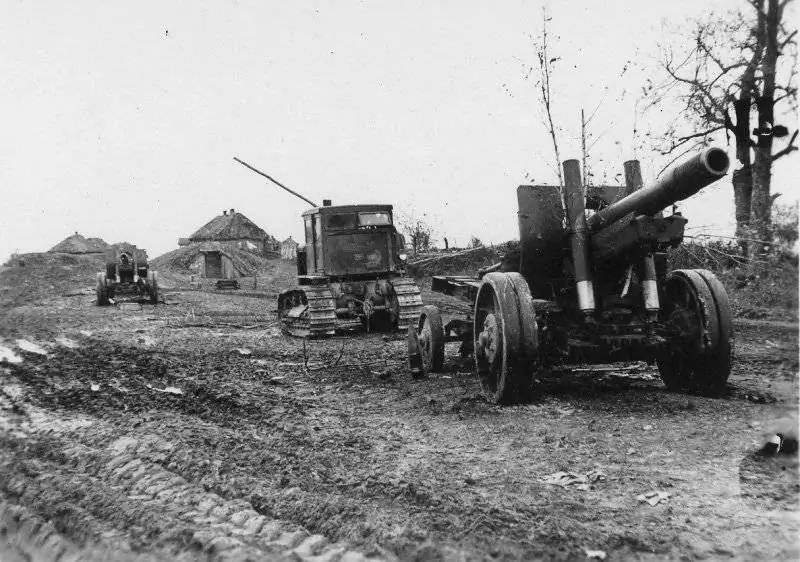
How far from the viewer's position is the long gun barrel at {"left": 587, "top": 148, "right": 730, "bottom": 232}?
15.9 ft

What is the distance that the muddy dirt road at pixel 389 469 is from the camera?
3.26 m

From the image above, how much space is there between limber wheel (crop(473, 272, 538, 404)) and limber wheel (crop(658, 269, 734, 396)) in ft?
4.70

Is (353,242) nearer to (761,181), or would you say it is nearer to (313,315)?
(313,315)

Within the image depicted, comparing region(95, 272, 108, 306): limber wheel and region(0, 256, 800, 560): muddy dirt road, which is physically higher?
region(95, 272, 108, 306): limber wheel

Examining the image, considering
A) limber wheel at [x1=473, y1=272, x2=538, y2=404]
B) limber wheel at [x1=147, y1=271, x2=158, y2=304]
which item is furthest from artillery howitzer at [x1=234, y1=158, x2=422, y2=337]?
limber wheel at [x1=147, y1=271, x2=158, y2=304]

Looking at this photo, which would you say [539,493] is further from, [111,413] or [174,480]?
[111,413]

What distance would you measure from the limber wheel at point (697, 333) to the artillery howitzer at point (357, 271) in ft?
24.0

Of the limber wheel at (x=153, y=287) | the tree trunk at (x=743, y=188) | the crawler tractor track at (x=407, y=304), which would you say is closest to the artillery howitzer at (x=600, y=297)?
the crawler tractor track at (x=407, y=304)

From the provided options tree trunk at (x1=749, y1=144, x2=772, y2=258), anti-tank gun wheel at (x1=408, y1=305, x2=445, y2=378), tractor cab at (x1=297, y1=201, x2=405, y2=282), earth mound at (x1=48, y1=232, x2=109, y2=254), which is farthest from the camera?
earth mound at (x1=48, y1=232, x2=109, y2=254)

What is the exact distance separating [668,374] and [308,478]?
4.11m

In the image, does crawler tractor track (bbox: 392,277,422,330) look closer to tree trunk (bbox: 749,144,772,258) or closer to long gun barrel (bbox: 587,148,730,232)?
long gun barrel (bbox: 587,148,730,232)

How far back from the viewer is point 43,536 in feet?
11.6

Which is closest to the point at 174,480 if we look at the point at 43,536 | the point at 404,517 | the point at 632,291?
the point at 43,536

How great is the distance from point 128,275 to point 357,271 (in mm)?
13458
